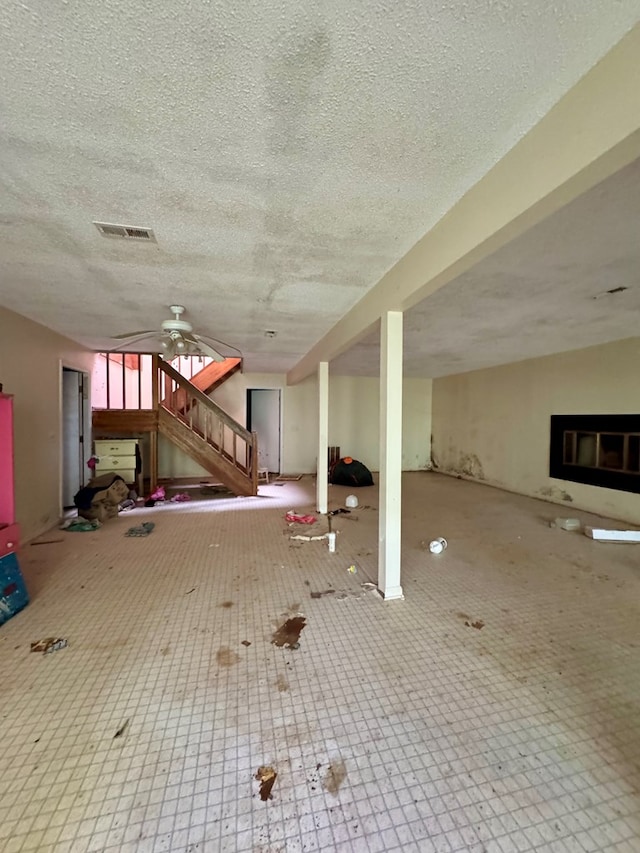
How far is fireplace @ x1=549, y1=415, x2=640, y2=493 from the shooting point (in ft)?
13.9

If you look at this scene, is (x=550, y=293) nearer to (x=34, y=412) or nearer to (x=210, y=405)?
(x=210, y=405)

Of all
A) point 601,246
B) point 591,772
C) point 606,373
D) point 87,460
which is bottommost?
point 591,772

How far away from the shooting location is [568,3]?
2.77 feet

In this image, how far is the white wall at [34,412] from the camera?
11.1 feet

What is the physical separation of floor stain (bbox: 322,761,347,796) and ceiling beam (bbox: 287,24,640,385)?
217cm

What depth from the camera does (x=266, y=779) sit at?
4.16 ft

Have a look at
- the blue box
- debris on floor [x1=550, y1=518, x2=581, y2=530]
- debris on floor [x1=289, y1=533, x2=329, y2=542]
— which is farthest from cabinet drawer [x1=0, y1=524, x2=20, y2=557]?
debris on floor [x1=550, y1=518, x2=581, y2=530]

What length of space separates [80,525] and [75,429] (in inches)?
66.0

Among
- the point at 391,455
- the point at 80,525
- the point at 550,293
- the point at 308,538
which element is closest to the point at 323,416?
the point at 308,538

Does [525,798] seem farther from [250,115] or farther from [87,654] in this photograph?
[250,115]

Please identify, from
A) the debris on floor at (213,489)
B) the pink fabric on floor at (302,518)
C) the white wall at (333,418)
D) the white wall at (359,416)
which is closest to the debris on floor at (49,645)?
the pink fabric on floor at (302,518)

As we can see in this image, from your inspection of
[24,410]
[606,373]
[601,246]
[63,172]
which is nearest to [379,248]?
[601,246]

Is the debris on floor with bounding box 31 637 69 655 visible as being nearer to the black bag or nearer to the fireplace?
the black bag

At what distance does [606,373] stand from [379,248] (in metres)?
4.23
